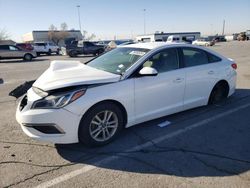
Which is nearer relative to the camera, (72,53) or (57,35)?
(72,53)

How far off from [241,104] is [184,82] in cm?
203

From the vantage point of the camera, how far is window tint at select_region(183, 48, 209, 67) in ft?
16.0

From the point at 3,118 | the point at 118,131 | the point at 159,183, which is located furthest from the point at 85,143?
the point at 3,118

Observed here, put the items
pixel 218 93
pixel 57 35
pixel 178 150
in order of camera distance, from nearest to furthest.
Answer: pixel 178 150, pixel 218 93, pixel 57 35

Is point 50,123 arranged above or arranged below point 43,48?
above

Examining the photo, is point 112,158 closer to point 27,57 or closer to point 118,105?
point 118,105

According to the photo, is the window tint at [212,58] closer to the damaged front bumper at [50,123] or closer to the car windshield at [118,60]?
the car windshield at [118,60]

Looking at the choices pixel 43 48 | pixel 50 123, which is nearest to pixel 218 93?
pixel 50 123

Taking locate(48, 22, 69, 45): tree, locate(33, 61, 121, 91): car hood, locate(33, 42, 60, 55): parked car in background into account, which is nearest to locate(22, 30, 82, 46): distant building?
locate(48, 22, 69, 45): tree

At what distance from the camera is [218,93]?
18.9 feet

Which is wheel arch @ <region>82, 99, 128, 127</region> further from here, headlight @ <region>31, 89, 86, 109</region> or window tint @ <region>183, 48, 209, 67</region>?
window tint @ <region>183, 48, 209, 67</region>

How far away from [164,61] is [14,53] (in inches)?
809

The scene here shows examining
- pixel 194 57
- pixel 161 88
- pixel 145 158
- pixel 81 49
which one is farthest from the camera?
pixel 81 49

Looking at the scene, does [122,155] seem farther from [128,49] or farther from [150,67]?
[128,49]
